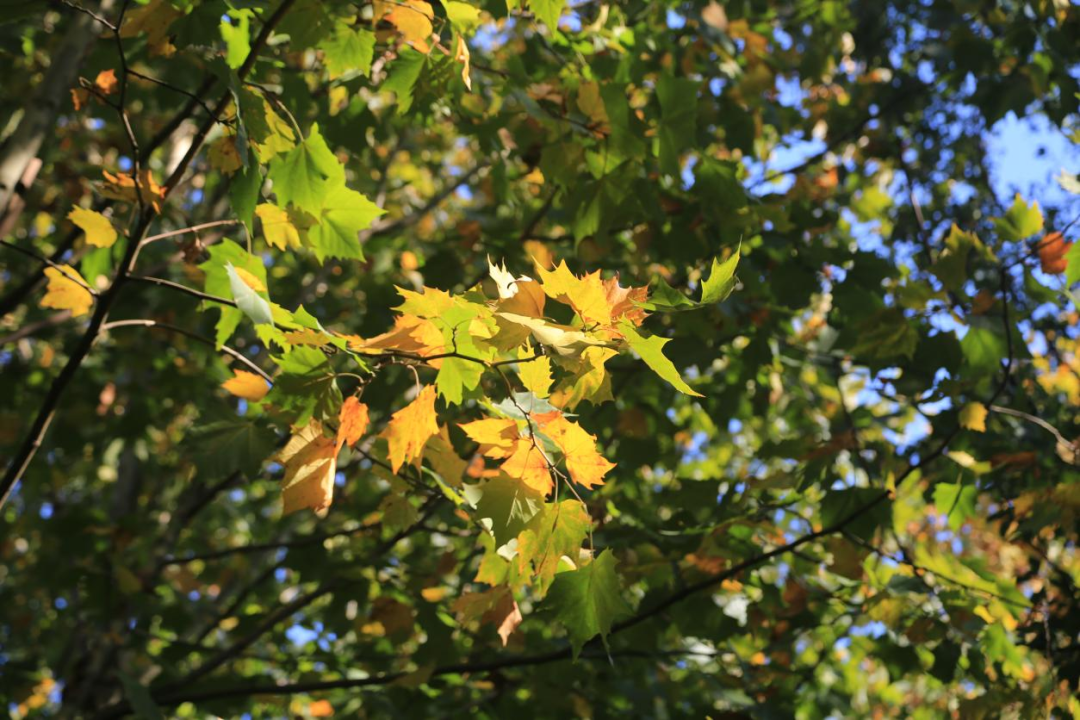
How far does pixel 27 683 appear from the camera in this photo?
4.80 m

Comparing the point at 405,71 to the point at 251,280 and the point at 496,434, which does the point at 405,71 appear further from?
the point at 496,434

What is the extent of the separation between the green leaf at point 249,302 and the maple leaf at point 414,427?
13.7 inches

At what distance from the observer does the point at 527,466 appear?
63.9 inches

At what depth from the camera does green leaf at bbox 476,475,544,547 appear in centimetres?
161

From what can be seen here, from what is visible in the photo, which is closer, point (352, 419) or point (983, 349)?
point (352, 419)

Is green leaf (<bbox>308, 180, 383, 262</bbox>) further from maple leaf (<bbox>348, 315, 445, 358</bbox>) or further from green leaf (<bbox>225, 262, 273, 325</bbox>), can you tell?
maple leaf (<bbox>348, 315, 445, 358</bbox>)

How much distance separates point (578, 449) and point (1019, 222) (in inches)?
78.9

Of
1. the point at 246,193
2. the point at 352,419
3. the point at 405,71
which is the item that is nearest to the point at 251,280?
the point at 246,193

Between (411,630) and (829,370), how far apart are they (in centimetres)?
205

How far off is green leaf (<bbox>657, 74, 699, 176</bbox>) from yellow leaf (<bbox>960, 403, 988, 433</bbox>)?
1.25m

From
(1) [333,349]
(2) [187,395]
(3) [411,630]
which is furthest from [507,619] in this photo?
(2) [187,395]

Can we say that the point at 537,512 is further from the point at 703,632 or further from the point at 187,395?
the point at 187,395

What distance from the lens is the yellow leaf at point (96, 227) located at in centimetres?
215

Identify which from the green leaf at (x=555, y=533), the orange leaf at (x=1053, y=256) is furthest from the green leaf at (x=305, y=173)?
the orange leaf at (x=1053, y=256)
